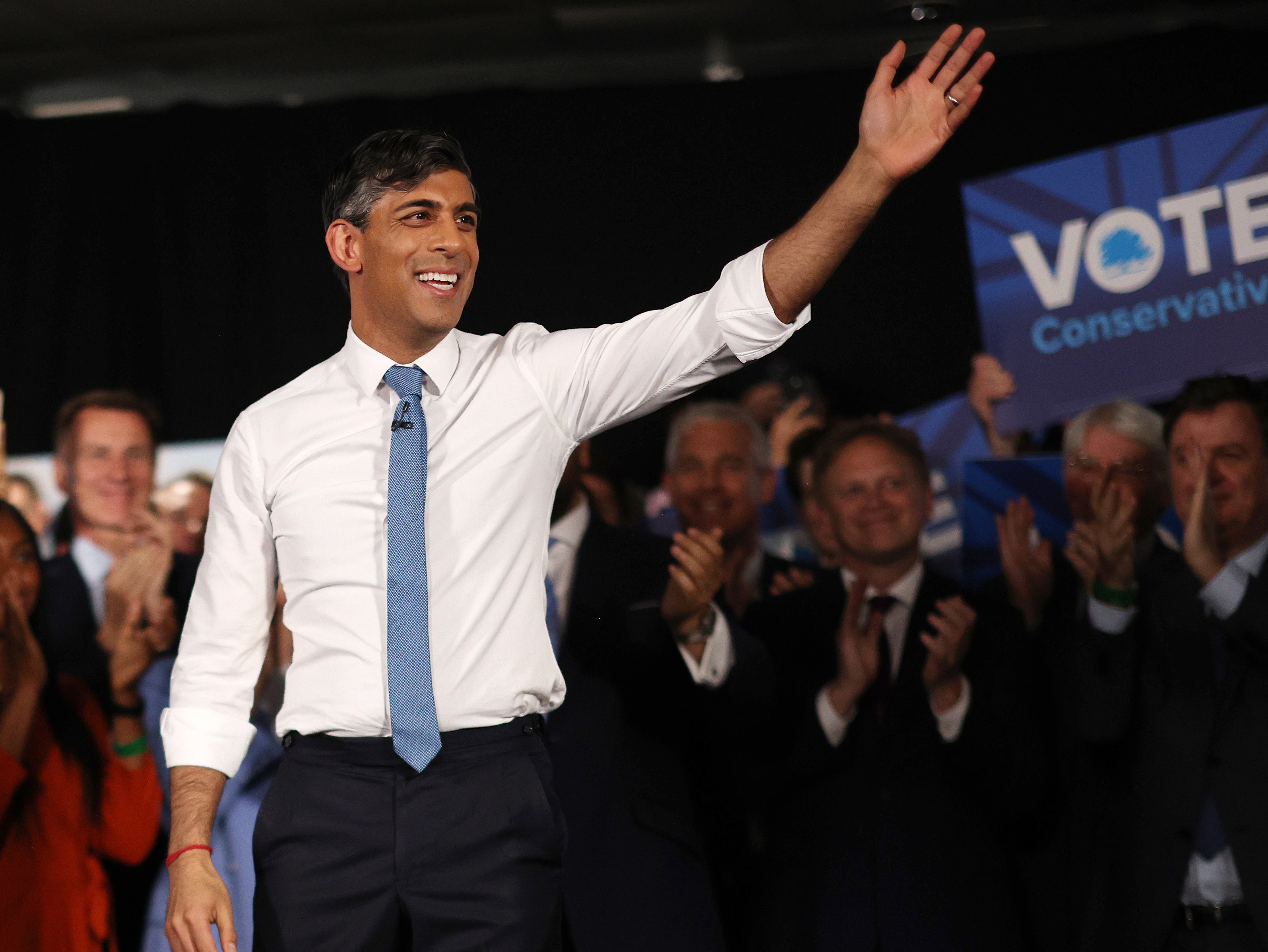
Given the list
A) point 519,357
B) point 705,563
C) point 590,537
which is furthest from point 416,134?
point 590,537

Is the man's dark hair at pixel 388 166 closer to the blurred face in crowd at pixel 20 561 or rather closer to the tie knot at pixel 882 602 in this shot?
the tie knot at pixel 882 602

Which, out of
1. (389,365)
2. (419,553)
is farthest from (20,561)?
(419,553)

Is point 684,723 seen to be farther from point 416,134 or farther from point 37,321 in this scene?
point 37,321

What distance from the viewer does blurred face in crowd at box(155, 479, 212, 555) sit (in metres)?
3.70

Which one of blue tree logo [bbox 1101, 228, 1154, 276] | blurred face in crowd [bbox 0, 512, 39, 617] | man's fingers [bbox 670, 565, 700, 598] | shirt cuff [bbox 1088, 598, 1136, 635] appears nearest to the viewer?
man's fingers [bbox 670, 565, 700, 598]

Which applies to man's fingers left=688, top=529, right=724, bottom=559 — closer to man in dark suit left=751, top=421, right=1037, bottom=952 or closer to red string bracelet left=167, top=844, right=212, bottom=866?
man in dark suit left=751, top=421, right=1037, bottom=952

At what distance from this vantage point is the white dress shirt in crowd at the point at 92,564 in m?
3.67

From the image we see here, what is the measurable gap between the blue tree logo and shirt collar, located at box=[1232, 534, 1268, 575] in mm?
808

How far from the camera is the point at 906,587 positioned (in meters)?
3.26

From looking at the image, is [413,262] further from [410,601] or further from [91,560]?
[91,560]

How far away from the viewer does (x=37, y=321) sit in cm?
377

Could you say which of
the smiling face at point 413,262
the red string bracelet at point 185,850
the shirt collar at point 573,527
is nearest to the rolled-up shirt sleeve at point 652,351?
the smiling face at point 413,262

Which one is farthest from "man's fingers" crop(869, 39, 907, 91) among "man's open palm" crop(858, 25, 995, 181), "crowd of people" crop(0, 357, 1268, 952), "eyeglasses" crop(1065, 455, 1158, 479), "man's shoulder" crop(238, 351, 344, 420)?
"eyeglasses" crop(1065, 455, 1158, 479)

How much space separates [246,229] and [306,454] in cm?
230
